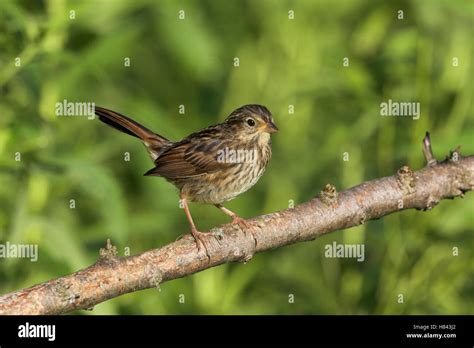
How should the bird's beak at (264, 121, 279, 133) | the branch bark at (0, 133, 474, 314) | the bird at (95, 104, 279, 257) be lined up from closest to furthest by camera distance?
the branch bark at (0, 133, 474, 314) < the bird at (95, 104, 279, 257) < the bird's beak at (264, 121, 279, 133)

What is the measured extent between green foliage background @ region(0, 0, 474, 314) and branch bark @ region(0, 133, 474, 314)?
1.83 ft

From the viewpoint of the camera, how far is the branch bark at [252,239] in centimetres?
562

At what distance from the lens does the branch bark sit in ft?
18.5

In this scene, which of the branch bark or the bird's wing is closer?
the branch bark

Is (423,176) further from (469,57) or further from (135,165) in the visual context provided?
(135,165)

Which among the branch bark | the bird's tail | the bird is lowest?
the branch bark

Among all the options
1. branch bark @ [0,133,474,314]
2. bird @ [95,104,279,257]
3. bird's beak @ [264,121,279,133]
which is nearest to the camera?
branch bark @ [0,133,474,314]

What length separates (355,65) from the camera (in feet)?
27.3

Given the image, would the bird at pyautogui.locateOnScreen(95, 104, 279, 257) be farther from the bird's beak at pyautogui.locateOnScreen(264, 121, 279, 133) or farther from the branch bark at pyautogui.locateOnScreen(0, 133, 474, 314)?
the branch bark at pyautogui.locateOnScreen(0, 133, 474, 314)

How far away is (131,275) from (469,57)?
4207 mm

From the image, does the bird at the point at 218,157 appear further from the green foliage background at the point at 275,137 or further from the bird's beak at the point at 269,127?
the green foliage background at the point at 275,137

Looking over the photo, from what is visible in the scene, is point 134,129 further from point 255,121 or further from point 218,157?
point 255,121

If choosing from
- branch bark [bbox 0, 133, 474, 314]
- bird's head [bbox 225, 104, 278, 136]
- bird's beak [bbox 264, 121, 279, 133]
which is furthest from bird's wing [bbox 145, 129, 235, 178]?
branch bark [bbox 0, 133, 474, 314]
